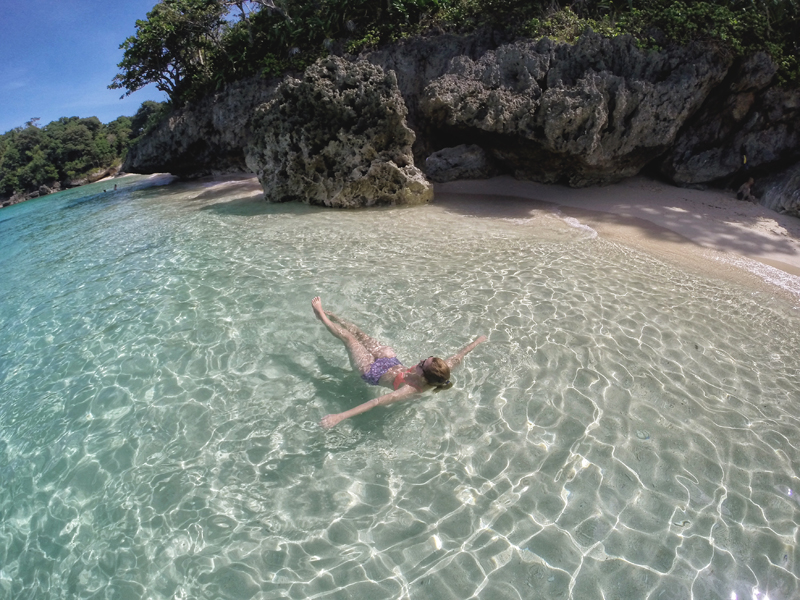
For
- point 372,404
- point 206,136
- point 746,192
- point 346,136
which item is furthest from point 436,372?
point 206,136

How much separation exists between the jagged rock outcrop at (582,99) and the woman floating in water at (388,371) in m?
9.10

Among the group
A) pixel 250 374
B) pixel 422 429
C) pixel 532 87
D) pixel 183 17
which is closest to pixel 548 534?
pixel 422 429

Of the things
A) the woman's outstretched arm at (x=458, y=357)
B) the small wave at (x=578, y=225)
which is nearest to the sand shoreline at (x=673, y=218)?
the small wave at (x=578, y=225)

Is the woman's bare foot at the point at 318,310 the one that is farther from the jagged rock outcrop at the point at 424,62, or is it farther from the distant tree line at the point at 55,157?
the distant tree line at the point at 55,157

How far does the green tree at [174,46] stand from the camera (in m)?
21.1

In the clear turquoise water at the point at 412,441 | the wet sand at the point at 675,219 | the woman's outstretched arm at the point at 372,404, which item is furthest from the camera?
the wet sand at the point at 675,219

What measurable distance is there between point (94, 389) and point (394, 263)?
5167 millimetres

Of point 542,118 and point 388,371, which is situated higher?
point 542,118

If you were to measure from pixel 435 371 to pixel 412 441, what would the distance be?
76 cm

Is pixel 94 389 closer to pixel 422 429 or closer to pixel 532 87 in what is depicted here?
pixel 422 429

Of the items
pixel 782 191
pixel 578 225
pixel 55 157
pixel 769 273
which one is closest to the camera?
pixel 769 273

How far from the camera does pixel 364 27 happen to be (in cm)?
1688

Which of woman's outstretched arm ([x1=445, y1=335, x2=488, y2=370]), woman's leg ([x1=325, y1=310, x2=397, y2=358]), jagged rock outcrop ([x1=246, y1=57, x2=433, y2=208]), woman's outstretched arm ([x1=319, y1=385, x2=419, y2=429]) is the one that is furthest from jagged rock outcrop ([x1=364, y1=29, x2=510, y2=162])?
woman's outstretched arm ([x1=319, y1=385, x2=419, y2=429])

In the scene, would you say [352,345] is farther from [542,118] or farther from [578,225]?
[542,118]
